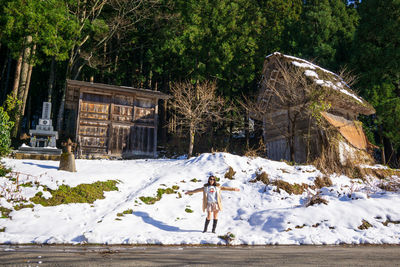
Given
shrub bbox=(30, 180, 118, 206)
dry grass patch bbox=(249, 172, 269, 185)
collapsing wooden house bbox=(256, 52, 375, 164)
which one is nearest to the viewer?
shrub bbox=(30, 180, 118, 206)

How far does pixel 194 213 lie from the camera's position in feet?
32.9

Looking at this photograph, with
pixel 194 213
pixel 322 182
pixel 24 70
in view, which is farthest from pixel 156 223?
pixel 24 70

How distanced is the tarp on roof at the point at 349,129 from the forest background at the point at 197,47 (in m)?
2.75

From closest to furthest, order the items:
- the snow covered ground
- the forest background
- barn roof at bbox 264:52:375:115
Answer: the snow covered ground → barn roof at bbox 264:52:375:115 → the forest background

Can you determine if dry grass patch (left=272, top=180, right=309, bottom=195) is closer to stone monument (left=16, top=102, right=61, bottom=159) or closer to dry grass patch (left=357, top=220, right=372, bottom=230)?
dry grass patch (left=357, top=220, right=372, bottom=230)

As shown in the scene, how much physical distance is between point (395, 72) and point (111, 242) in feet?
71.4

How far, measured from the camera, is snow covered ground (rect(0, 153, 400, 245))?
7660 mm

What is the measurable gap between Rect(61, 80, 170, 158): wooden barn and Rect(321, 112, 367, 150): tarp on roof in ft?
33.4

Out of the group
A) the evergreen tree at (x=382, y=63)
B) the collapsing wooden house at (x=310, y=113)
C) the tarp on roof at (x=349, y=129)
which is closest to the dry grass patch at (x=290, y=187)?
the collapsing wooden house at (x=310, y=113)

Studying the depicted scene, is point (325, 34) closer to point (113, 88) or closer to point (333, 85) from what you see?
point (333, 85)

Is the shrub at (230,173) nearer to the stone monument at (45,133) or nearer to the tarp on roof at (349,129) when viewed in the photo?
the tarp on roof at (349,129)

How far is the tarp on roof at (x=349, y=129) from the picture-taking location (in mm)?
16953

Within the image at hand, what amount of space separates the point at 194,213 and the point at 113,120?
1183cm

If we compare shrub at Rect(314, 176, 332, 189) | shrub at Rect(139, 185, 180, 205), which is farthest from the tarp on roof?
shrub at Rect(139, 185, 180, 205)
